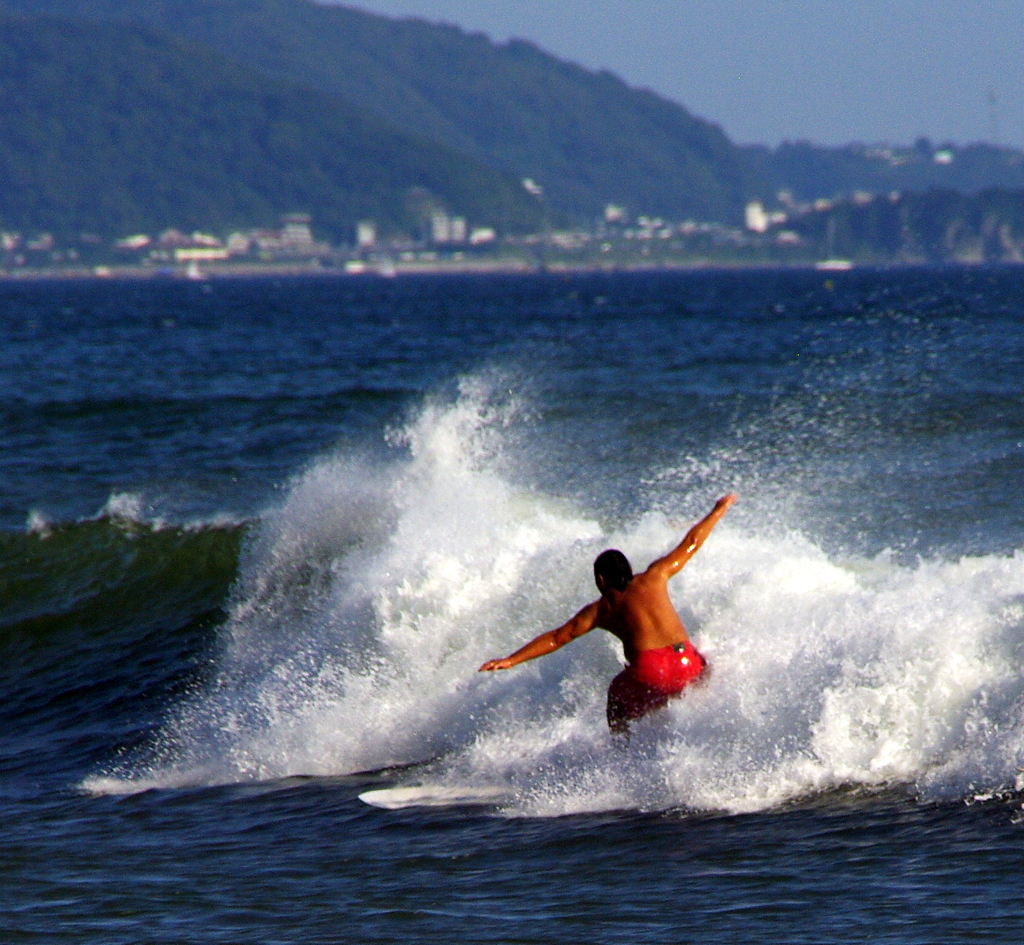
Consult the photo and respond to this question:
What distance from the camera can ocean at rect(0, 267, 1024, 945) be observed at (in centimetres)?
736

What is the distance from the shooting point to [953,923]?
6.66 m

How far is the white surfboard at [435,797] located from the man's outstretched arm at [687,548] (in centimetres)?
154

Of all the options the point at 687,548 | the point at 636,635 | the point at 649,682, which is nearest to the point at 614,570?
the point at 636,635

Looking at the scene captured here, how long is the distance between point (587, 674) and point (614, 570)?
1.51 m

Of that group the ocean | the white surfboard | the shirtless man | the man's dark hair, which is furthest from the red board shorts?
the white surfboard

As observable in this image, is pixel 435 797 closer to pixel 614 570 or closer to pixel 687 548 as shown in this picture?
pixel 614 570

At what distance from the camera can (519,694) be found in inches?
397

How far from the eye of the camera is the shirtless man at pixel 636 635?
8680mm

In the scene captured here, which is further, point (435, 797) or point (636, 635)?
point (435, 797)

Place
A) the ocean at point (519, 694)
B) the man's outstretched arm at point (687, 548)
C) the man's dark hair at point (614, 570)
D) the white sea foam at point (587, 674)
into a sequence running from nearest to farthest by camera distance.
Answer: the ocean at point (519, 694)
the white sea foam at point (587, 674)
the man's dark hair at point (614, 570)
the man's outstretched arm at point (687, 548)

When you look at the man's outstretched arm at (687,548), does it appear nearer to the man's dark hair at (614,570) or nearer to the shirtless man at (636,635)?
the shirtless man at (636,635)

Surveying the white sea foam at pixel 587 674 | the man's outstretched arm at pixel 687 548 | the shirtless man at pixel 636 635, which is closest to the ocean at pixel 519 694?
the white sea foam at pixel 587 674

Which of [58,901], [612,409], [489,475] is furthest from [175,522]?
[58,901]

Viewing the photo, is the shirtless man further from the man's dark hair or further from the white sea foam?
the white sea foam
